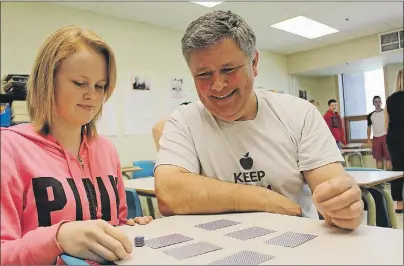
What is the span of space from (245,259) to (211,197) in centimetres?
39

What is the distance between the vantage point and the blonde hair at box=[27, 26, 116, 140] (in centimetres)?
65

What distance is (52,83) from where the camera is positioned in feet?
2.10

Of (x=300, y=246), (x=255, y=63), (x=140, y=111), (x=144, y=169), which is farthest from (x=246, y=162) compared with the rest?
(x=140, y=111)

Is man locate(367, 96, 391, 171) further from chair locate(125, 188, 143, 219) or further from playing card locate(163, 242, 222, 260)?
chair locate(125, 188, 143, 219)

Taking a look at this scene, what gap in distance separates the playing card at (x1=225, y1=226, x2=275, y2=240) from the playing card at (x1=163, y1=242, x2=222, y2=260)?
0.07m

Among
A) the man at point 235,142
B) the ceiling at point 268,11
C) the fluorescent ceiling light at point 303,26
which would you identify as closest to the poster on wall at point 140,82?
the ceiling at point 268,11

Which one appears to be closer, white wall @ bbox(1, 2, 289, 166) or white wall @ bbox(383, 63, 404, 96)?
white wall @ bbox(383, 63, 404, 96)

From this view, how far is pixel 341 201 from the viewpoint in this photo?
0.56 m

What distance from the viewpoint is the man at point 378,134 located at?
528 millimetres

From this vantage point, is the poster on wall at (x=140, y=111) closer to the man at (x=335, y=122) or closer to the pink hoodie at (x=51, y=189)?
the pink hoodie at (x=51, y=189)

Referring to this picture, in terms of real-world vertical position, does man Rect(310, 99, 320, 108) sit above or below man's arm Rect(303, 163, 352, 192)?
above

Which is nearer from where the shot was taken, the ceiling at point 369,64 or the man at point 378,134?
the man at point 378,134

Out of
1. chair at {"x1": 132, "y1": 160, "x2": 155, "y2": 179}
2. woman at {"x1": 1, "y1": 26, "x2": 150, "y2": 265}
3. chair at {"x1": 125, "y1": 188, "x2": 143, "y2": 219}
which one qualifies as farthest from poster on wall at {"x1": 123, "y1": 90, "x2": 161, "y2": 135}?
woman at {"x1": 1, "y1": 26, "x2": 150, "y2": 265}

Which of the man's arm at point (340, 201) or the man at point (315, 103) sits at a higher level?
the man at point (315, 103)
